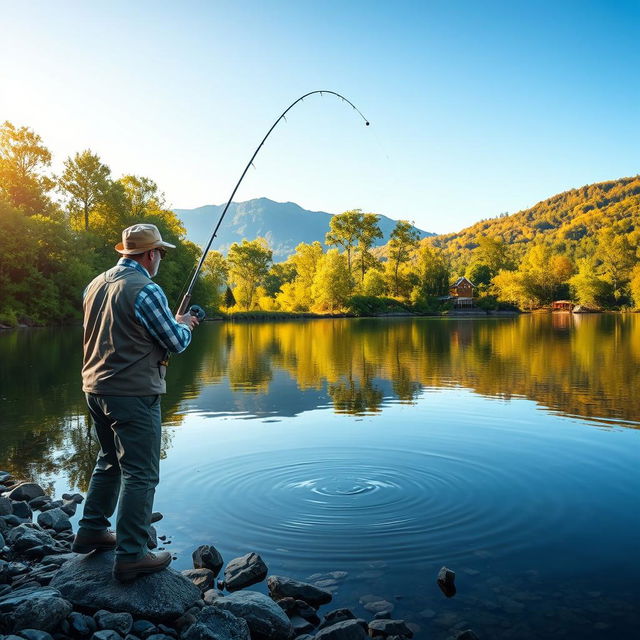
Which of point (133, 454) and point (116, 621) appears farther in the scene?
point (133, 454)

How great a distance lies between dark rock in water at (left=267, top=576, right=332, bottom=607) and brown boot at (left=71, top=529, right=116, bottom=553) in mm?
1440

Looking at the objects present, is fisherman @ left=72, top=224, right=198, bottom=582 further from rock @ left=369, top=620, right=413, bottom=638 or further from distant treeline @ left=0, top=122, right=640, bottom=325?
distant treeline @ left=0, top=122, right=640, bottom=325

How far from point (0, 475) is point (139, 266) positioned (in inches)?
229

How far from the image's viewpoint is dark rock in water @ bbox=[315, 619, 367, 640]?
457 centimetres

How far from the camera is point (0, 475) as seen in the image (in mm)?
9070

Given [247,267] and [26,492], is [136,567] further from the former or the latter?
[247,267]

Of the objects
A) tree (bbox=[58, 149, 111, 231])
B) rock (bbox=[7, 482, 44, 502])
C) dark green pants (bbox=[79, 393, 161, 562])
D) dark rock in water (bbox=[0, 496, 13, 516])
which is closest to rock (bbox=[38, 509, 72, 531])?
dark rock in water (bbox=[0, 496, 13, 516])

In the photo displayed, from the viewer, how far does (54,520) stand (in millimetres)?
6965

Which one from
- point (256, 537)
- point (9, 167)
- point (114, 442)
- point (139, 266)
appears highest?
point (9, 167)

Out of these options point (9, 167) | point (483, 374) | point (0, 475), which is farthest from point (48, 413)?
point (9, 167)

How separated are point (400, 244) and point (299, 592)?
112 m

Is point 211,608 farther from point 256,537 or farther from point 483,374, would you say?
point 483,374

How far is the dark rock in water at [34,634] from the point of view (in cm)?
412

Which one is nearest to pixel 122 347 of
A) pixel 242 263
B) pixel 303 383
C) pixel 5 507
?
pixel 5 507
